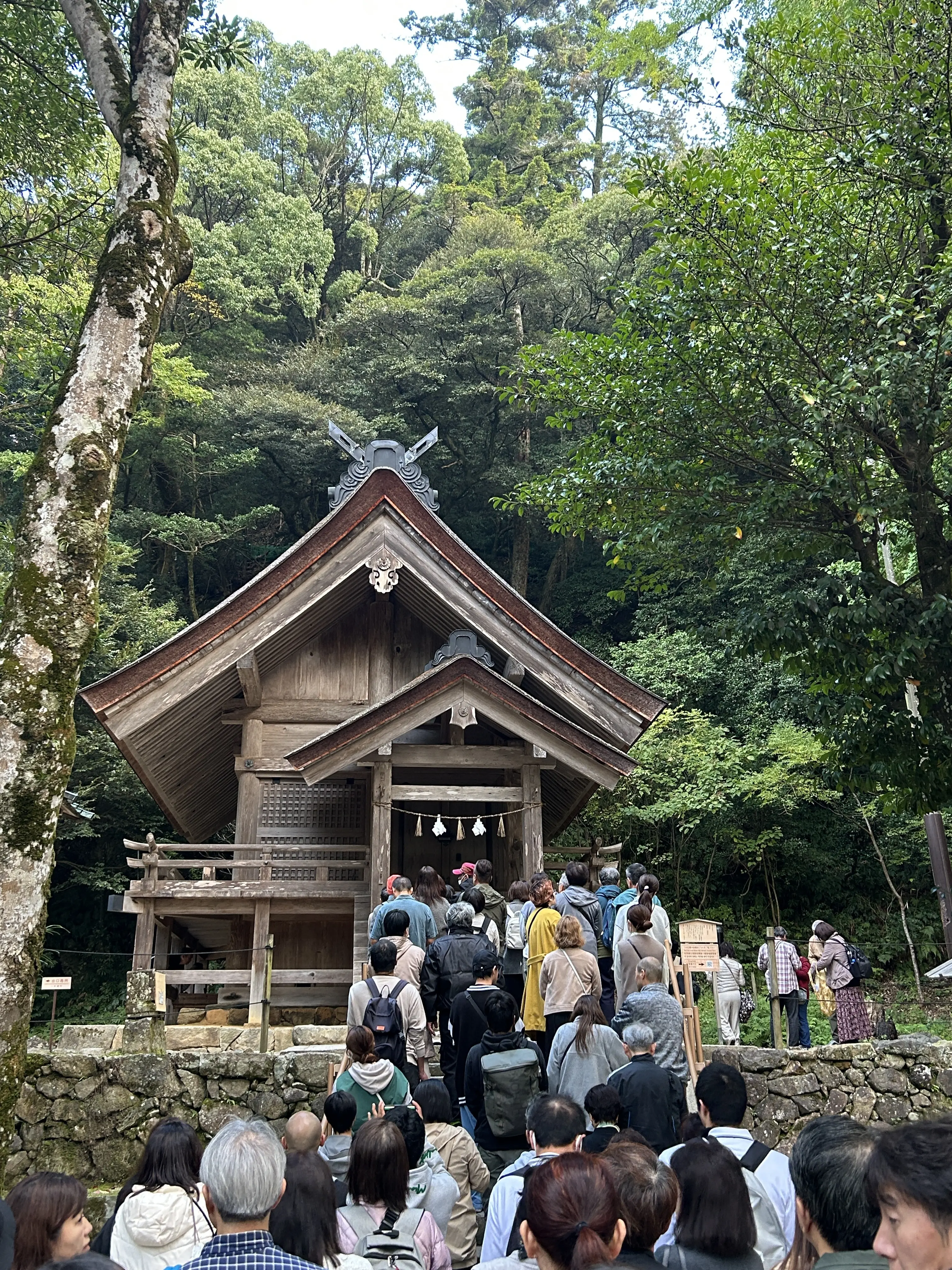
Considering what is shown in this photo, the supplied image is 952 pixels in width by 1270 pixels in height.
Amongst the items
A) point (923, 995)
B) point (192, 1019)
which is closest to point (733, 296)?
point (192, 1019)

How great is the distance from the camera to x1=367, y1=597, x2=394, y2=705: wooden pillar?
43.2 ft

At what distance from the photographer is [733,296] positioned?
9250mm

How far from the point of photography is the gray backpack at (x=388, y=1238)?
3.54m

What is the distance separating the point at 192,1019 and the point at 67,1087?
5.47 metres

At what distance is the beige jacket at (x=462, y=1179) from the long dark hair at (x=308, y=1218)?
3.68ft

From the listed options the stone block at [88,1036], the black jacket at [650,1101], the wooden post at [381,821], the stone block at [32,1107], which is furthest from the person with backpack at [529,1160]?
the stone block at [88,1036]

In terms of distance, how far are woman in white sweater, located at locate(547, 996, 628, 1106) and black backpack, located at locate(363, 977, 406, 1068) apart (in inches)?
37.4

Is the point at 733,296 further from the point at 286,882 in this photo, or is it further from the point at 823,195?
the point at 286,882

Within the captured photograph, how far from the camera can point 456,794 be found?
35.3 feet

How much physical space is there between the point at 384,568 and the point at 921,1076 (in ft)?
25.8

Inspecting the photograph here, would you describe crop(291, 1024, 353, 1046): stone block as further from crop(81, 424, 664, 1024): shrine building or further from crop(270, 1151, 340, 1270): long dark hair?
crop(270, 1151, 340, 1270): long dark hair

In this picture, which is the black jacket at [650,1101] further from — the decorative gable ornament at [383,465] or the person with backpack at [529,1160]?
the decorative gable ornament at [383,465]

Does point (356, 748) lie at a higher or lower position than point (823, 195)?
lower

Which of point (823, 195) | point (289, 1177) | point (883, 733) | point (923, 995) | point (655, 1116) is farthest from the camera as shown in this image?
point (923, 995)
